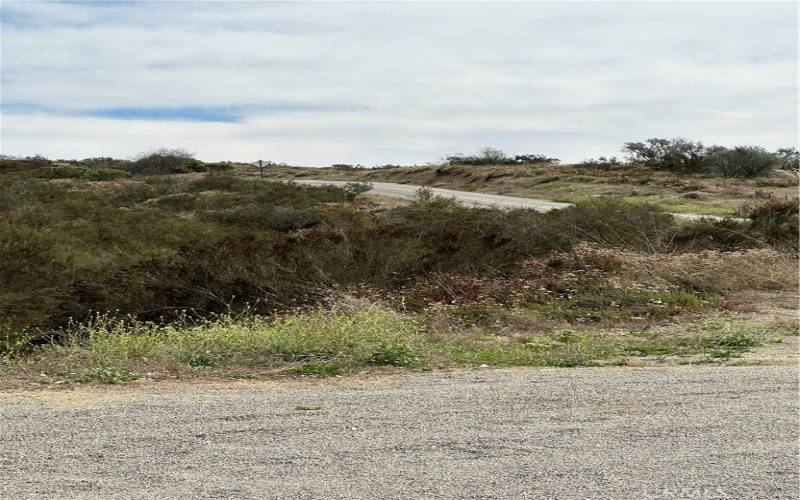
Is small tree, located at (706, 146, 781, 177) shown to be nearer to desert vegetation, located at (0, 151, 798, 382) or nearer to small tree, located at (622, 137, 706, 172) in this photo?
small tree, located at (622, 137, 706, 172)

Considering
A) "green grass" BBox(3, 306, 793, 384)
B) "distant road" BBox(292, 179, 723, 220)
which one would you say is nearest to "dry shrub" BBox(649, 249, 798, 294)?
"green grass" BBox(3, 306, 793, 384)

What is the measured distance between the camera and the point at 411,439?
4770 millimetres

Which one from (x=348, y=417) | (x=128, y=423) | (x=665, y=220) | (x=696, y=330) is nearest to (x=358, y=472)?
(x=348, y=417)

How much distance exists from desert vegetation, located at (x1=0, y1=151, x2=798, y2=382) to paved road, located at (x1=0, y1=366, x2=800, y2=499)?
106cm

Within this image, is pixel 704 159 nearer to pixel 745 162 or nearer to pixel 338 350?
pixel 745 162

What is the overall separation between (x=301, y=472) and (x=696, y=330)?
22.8ft

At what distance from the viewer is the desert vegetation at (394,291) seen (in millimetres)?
7602

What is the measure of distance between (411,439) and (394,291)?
876 cm

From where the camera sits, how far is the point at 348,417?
525 centimetres

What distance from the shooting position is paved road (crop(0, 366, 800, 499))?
4.05 meters

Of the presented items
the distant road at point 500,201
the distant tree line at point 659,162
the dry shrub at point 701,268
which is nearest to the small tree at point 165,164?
the distant tree line at point 659,162

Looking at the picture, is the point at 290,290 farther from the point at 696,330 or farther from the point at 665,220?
the point at 665,220

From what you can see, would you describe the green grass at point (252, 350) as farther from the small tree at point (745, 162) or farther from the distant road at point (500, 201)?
the small tree at point (745, 162)

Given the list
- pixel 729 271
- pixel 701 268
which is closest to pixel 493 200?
pixel 701 268
